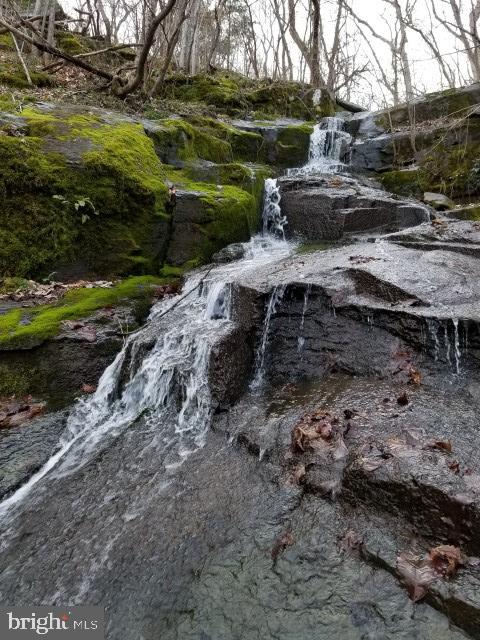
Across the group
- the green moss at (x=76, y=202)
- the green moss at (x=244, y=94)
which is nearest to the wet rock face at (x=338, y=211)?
the green moss at (x=76, y=202)

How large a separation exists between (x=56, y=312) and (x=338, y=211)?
5991 millimetres

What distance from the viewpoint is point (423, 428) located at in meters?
3.27

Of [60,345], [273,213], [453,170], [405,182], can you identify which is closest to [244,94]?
[405,182]

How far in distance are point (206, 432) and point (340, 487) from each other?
1.56 meters

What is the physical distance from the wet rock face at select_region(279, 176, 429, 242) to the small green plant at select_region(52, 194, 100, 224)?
446 cm

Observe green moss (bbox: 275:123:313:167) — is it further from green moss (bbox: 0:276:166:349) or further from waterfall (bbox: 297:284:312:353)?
waterfall (bbox: 297:284:312:353)

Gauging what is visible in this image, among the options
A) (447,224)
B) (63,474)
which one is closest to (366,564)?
(63,474)

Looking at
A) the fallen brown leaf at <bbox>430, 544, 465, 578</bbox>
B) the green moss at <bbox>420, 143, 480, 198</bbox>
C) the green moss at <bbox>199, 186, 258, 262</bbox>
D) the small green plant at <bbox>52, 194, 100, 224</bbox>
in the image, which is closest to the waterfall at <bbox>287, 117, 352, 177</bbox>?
the green moss at <bbox>420, 143, 480, 198</bbox>

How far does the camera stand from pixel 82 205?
6.26m

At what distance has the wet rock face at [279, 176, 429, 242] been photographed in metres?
8.26

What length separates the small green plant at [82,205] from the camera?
6227mm

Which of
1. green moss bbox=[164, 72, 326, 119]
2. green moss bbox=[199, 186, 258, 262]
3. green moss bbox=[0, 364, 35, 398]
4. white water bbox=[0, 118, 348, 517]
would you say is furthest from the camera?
green moss bbox=[164, 72, 326, 119]

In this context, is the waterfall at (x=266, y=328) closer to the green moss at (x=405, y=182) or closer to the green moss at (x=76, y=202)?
the green moss at (x=76, y=202)

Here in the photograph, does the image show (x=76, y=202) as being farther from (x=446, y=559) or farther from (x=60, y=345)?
(x=446, y=559)
